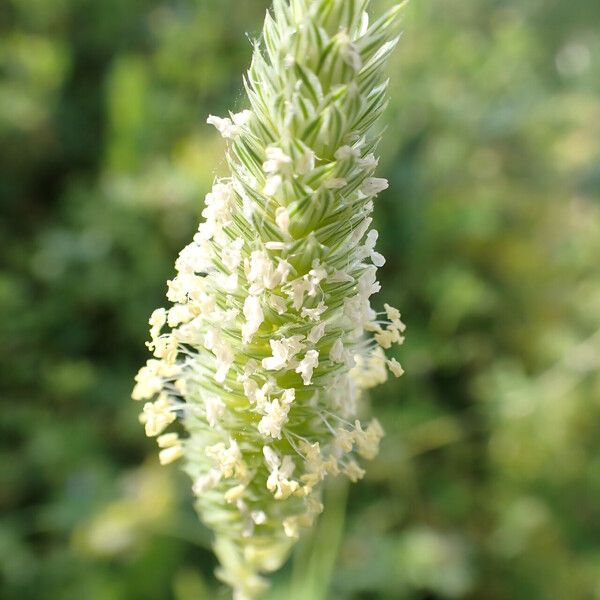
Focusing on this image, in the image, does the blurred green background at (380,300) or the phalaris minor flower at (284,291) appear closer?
the phalaris minor flower at (284,291)

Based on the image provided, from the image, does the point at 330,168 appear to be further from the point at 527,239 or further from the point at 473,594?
the point at 527,239

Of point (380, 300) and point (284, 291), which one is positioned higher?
point (380, 300)

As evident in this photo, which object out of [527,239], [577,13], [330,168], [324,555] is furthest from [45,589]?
[577,13]

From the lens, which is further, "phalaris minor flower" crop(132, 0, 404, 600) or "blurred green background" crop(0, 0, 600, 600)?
"blurred green background" crop(0, 0, 600, 600)

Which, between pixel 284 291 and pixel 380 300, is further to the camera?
pixel 380 300
